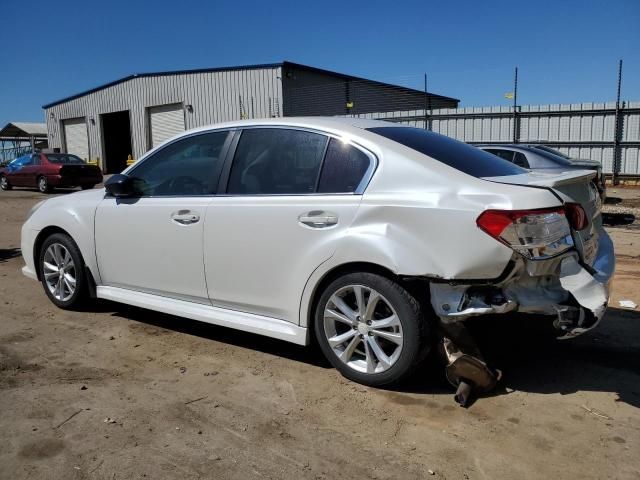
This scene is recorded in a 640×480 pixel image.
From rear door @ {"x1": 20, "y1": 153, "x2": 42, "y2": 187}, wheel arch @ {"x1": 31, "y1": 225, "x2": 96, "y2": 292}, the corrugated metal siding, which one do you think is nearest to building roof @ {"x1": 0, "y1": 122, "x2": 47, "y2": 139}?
the corrugated metal siding

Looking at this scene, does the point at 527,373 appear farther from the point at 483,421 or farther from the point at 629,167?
the point at 629,167

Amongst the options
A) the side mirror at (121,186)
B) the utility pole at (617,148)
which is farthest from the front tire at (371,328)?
the utility pole at (617,148)

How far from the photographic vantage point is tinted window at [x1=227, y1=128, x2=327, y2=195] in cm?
369

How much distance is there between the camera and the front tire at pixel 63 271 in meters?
4.90

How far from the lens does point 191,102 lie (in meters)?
29.0

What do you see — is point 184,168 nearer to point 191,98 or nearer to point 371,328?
point 371,328

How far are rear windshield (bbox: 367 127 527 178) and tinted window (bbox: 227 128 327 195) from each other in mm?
441

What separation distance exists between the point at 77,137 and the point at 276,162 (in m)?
36.8

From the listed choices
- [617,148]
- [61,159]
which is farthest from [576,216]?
[61,159]

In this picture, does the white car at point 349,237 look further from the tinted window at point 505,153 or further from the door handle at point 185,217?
the tinted window at point 505,153

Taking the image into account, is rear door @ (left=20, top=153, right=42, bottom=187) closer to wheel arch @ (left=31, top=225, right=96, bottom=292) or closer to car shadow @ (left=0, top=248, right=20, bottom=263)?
car shadow @ (left=0, top=248, right=20, bottom=263)

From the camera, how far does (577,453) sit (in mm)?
2752

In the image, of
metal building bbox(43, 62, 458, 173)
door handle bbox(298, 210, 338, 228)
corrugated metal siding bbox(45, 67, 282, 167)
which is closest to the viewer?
door handle bbox(298, 210, 338, 228)

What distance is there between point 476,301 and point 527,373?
96cm
